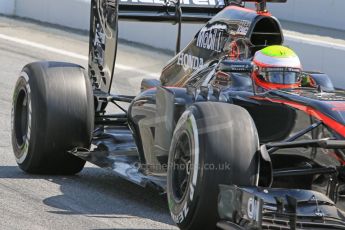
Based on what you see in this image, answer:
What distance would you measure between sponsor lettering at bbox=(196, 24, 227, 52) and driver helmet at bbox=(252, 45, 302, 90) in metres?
0.92

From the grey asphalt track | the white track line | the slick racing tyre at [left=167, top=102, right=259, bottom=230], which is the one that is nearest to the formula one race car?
the slick racing tyre at [left=167, top=102, right=259, bottom=230]

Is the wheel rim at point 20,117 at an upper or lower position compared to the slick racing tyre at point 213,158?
lower

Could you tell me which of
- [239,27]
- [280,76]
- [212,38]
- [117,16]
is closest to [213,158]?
[280,76]

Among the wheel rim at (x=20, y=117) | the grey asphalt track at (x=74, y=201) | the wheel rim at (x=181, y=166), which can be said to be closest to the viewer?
the wheel rim at (x=181, y=166)

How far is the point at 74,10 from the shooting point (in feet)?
63.7

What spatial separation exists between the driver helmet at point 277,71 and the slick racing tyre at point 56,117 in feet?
5.65

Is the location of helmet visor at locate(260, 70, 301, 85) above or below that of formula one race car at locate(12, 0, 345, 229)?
above

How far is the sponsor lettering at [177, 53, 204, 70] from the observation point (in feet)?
27.0

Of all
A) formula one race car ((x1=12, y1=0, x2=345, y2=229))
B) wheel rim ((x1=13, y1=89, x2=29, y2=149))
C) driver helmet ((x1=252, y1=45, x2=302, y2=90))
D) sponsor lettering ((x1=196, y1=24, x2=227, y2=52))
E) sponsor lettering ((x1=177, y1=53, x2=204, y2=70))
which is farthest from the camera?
wheel rim ((x1=13, y1=89, x2=29, y2=149))

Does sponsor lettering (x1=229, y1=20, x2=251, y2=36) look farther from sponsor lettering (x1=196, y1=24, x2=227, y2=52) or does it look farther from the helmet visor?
the helmet visor

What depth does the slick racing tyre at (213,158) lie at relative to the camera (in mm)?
5953

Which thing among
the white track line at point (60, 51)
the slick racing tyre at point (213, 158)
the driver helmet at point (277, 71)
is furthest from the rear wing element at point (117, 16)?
the white track line at point (60, 51)

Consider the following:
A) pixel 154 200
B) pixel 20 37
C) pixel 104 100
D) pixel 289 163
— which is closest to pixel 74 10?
pixel 20 37

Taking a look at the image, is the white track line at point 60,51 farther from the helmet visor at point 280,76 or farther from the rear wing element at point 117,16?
the helmet visor at point 280,76
